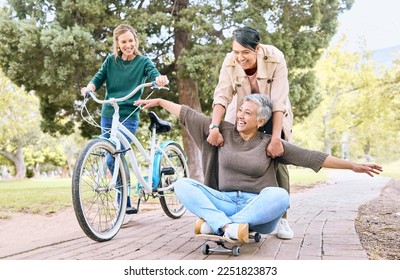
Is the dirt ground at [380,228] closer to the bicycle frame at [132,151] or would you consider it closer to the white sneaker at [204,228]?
the white sneaker at [204,228]

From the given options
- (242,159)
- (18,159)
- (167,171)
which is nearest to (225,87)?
(242,159)

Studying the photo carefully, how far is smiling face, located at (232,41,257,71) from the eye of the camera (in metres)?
2.21

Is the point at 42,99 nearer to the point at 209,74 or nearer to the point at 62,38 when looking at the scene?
the point at 62,38

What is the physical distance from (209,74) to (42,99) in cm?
236

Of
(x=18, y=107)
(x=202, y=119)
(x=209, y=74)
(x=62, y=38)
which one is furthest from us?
(x=18, y=107)

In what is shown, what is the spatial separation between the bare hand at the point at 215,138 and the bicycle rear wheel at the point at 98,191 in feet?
1.69

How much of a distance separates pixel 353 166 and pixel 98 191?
1173mm

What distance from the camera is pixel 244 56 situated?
7.35 ft

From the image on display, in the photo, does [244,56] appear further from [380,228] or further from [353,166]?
[380,228]

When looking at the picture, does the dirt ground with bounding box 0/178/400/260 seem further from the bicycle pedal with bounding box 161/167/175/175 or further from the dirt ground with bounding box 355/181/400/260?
the bicycle pedal with bounding box 161/167/175/175

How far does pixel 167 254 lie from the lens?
2.09 metres

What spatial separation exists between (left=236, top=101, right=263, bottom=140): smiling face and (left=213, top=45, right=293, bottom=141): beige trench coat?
139 mm
